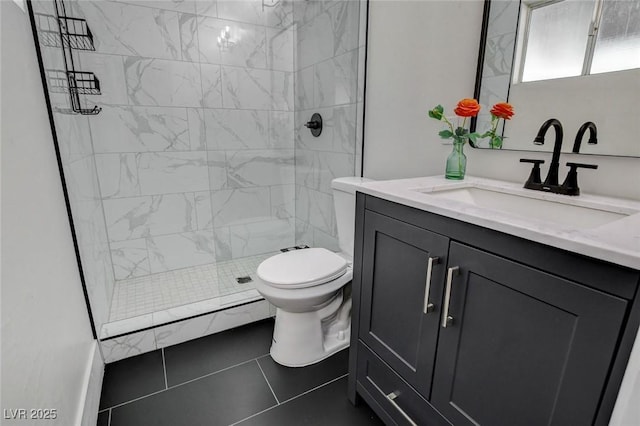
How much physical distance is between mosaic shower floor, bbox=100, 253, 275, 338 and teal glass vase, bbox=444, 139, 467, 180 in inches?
52.2

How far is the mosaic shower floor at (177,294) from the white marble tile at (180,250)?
0.19 feet

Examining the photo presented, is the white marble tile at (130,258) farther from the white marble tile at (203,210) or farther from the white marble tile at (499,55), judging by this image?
the white marble tile at (499,55)

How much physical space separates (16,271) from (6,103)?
47 cm

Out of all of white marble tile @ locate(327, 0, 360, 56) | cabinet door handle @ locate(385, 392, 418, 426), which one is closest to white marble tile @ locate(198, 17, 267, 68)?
white marble tile @ locate(327, 0, 360, 56)

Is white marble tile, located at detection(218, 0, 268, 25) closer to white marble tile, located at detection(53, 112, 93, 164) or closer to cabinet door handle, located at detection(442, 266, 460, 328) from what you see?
white marble tile, located at detection(53, 112, 93, 164)

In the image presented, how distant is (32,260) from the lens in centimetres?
97

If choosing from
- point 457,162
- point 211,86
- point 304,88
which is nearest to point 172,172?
point 211,86

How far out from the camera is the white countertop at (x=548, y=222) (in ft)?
1.99

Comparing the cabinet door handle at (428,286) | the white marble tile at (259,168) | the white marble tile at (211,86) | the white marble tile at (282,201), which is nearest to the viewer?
the cabinet door handle at (428,286)

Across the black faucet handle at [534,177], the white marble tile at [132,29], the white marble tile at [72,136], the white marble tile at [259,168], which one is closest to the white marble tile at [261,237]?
the white marble tile at [259,168]

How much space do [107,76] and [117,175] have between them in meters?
0.64

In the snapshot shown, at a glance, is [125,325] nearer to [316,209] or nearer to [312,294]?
A: [312,294]

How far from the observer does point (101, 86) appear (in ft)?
6.99

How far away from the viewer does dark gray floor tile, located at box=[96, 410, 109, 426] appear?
1.32 m
